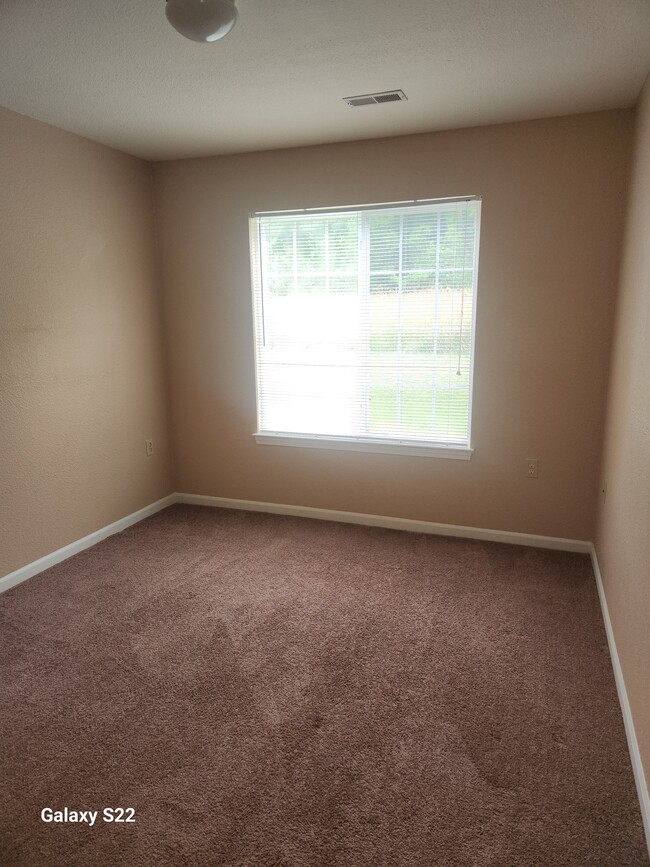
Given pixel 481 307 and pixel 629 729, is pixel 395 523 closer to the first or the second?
pixel 481 307

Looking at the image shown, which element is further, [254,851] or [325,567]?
[325,567]

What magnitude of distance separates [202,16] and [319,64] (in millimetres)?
718

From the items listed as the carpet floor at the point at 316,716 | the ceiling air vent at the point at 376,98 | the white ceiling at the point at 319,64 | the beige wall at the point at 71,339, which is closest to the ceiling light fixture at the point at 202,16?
the white ceiling at the point at 319,64

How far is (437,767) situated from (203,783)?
78cm

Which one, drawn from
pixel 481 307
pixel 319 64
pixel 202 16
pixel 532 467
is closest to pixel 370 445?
pixel 532 467

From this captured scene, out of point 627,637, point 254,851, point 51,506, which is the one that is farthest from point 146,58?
point 627,637

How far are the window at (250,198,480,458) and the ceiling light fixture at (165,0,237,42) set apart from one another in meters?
1.79

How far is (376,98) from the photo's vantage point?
2.74 metres

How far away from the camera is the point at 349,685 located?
223 cm

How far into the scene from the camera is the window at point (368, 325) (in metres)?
3.44

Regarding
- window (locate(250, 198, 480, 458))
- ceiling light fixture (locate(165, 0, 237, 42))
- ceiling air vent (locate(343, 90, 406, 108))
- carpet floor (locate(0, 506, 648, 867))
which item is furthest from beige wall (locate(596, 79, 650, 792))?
ceiling light fixture (locate(165, 0, 237, 42))

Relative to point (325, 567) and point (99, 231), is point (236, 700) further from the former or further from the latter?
point (99, 231)

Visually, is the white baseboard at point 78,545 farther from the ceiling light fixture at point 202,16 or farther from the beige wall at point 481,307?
the ceiling light fixture at point 202,16

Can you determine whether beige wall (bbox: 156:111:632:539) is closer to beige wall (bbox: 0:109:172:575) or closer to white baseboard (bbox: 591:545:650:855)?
beige wall (bbox: 0:109:172:575)
